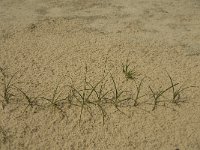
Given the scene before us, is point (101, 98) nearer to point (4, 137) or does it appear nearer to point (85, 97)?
point (85, 97)

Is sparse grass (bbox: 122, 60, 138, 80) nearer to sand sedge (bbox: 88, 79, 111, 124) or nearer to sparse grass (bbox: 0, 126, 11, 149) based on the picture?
sand sedge (bbox: 88, 79, 111, 124)

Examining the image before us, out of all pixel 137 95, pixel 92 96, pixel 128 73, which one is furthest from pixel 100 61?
pixel 137 95

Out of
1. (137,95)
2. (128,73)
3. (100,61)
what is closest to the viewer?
(137,95)

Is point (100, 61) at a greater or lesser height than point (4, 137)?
greater

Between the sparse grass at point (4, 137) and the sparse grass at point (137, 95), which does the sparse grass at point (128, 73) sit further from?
the sparse grass at point (4, 137)

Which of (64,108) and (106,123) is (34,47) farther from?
(106,123)

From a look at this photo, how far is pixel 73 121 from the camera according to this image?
222cm

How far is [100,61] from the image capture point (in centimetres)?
282

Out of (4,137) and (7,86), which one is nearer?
(4,137)

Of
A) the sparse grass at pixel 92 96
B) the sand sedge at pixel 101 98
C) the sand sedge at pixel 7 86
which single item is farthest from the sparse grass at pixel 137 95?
the sand sedge at pixel 7 86

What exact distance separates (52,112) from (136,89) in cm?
71

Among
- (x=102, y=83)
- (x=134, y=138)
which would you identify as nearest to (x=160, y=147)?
(x=134, y=138)

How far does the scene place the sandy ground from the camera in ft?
6.98

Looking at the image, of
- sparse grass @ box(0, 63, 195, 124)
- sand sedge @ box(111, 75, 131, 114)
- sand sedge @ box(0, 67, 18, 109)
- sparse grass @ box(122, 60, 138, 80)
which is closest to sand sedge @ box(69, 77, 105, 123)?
sparse grass @ box(0, 63, 195, 124)
